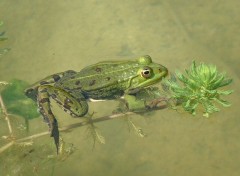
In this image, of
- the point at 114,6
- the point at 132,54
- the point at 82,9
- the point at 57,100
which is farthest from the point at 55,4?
the point at 57,100

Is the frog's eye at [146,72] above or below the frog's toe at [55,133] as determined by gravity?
above

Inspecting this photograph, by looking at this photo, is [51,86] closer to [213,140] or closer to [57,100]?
[57,100]

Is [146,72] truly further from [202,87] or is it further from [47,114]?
[47,114]

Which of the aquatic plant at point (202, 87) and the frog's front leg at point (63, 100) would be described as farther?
the frog's front leg at point (63, 100)

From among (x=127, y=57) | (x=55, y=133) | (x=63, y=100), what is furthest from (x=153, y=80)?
(x=55, y=133)

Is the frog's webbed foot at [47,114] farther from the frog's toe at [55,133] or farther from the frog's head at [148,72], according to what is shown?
the frog's head at [148,72]

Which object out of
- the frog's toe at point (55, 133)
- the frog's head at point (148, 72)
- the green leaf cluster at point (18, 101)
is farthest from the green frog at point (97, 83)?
the frog's toe at point (55, 133)

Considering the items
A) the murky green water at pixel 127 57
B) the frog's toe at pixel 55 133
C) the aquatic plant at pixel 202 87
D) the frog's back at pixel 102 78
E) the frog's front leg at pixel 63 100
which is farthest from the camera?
the frog's back at pixel 102 78

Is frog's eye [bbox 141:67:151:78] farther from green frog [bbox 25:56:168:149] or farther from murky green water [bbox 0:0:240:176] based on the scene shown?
murky green water [bbox 0:0:240:176]
